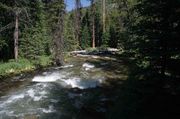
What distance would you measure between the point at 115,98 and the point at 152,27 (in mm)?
5882

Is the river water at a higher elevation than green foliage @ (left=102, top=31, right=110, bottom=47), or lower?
lower

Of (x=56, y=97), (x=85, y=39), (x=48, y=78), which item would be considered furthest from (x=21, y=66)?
(x=85, y=39)

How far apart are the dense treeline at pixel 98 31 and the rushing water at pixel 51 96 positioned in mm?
4086

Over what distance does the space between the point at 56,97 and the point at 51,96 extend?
41cm

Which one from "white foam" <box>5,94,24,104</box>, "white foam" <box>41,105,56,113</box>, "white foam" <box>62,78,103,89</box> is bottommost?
"white foam" <box>41,105,56,113</box>

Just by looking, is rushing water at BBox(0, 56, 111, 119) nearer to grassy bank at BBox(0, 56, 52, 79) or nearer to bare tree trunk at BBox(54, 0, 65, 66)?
grassy bank at BBox(0, 56, 52, 79)

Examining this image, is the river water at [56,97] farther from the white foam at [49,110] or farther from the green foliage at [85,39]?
the green foliage at [85,39]

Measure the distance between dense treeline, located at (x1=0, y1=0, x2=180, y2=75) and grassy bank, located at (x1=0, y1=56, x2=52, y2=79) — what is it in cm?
138

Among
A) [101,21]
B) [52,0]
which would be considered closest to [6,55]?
[52,0]

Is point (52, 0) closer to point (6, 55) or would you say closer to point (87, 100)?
point (6, 55)

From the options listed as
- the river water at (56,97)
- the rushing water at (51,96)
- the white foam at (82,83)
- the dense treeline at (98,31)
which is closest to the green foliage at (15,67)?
the river water at (56,97)

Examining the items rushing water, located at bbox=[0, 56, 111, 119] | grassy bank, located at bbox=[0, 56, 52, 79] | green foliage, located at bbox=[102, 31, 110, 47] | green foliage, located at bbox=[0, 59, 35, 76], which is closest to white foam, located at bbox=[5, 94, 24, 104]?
rushing water, located at bbox=[0, 56, 111, 119]

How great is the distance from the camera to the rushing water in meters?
14.6

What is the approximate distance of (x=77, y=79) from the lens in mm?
22125
